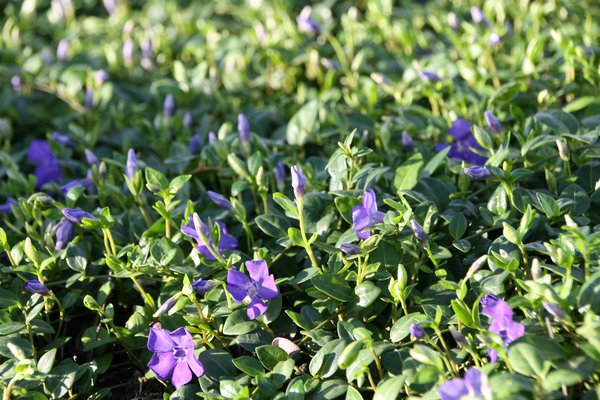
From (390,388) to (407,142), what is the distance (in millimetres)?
1037

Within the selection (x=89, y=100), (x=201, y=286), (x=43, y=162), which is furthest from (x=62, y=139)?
(x=201, y=286)

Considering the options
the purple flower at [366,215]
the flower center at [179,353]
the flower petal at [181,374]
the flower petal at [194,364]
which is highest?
the purple flower at [366,215]

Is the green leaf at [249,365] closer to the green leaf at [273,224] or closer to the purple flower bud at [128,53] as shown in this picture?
the green leaf at [273,224]

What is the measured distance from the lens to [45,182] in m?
2.66

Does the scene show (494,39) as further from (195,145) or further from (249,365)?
(249,365)

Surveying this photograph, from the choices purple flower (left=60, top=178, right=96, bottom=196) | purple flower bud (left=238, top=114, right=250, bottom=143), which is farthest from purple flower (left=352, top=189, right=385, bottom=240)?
purple flower (left=60, top=178, right=96, bottom=196)

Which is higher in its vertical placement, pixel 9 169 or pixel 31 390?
pixel 9 169

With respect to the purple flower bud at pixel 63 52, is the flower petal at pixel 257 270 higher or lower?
lower

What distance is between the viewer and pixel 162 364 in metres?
1.73

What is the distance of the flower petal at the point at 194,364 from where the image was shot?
1712 millimetres

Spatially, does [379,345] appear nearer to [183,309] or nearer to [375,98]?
[183,309]

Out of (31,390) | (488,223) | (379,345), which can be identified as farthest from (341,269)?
(31,390)

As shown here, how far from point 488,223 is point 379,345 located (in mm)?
475

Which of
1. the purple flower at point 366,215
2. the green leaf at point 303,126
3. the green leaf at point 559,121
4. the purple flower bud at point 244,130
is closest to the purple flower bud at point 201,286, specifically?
the purple flower at point 366,215
